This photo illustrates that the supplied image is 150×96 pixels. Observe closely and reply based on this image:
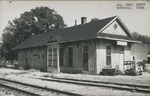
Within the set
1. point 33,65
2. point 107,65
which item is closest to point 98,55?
point 107,65

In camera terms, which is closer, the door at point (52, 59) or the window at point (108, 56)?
the window at point (108, 56)

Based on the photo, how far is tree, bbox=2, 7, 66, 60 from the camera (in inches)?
1757

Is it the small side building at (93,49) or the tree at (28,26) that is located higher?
the tree at (28,26)

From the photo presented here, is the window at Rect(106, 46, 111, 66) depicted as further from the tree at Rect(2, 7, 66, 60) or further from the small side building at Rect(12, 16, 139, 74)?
the tree at Rect(2, 7, 66, 60)

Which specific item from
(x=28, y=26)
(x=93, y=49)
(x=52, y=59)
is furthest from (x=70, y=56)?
(x=28, y=26)

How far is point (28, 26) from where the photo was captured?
44906 millimetres

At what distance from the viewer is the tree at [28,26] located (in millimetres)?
44625

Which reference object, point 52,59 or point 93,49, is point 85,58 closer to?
point 93,49

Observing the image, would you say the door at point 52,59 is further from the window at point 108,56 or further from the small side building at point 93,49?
the window at point 108,56

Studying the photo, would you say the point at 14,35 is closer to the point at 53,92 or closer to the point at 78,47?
the point at 78,47

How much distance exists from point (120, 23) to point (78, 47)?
4761 mm

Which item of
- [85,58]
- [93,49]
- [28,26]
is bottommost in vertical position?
[85,58]

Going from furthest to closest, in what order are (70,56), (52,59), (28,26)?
(28,26)
(52,59)
(70,56)

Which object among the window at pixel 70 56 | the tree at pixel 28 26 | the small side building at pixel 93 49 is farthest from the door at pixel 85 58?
the tree at pixel 28 26
